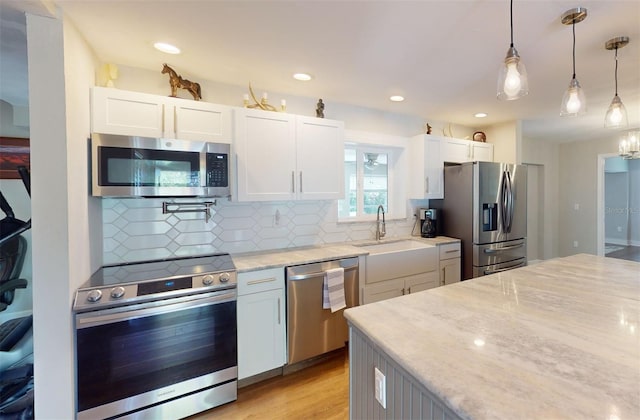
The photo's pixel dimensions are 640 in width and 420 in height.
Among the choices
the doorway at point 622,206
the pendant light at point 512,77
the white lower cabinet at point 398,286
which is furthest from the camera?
the doorway at point 622,206

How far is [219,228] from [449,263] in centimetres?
260

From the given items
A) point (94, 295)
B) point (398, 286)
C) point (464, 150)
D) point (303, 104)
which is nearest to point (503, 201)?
point (464, 150)

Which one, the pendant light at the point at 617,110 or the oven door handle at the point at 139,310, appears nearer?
the oven door handle at the point at 139,310

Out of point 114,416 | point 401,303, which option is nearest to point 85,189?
point 114,416

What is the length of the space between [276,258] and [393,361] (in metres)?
1.56

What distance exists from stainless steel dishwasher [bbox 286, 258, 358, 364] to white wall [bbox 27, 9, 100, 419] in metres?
1.33

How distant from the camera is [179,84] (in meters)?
2.19

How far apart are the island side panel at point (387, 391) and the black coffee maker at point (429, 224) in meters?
2.62

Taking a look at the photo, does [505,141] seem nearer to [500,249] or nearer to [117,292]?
[500,249]

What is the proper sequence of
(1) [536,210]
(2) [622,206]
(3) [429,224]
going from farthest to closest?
1. (2) [622,206]
2. (1) [536,210]
3. (3) [429,224]

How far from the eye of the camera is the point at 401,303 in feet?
4.25

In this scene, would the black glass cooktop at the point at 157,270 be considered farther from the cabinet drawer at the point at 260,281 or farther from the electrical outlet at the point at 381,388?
the electrical outlet at the point at 381,388

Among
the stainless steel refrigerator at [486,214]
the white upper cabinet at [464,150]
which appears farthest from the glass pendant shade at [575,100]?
the white upper cabinet at [464,150]

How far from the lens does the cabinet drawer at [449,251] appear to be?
3.19m
